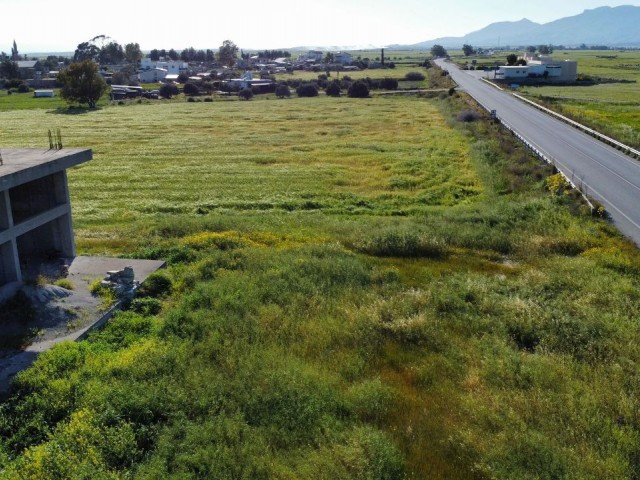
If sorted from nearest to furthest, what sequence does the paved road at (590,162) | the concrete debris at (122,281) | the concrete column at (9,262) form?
the concrete column at (9,262)
the concrete debris at (122,281)
the paved road at (590,162)

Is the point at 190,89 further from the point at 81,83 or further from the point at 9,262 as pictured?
the point at 9,262

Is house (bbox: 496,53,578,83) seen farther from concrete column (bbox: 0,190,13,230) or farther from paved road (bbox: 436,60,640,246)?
concrete column (bbox: 0,190,13,230)

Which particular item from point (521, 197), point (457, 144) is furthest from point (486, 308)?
point (457, 144)

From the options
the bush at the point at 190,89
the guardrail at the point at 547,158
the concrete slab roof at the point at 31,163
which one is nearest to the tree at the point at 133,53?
the bush at the point at 190,89

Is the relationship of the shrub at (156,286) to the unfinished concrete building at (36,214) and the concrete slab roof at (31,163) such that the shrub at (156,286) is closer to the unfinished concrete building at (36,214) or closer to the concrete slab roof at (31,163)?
the unfinished concrete building at (36,214)

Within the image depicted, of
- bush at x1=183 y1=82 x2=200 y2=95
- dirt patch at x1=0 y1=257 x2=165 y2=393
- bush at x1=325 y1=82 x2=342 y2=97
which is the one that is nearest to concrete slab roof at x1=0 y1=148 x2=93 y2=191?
dirt patch at x1=0 y1=257 x2=165 y2=393

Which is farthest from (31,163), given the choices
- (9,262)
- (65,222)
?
(9,262)
